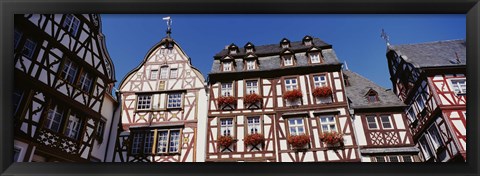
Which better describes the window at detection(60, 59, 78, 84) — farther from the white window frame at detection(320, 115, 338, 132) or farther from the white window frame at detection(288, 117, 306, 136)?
the white window frame at detection(320, 115, 338, 132)

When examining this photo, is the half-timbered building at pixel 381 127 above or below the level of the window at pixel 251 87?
below

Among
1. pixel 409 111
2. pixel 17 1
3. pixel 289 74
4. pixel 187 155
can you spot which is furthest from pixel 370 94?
pixel 17 1

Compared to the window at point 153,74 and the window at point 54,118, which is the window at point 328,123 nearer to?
the window at point 153,74

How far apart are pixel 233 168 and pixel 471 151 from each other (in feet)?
9.72

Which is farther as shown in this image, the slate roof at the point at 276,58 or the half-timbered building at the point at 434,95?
the slate roof at the point at 276,58

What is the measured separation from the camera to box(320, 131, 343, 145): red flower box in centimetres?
923

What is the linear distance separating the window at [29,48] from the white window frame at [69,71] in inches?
38.8

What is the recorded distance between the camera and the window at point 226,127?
997 centimetres

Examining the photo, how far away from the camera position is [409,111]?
450 inches

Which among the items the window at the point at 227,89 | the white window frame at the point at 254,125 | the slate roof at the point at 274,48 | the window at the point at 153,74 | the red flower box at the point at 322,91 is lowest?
the white window frame at the point at 254,125

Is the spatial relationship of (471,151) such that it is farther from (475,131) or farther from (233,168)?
(233,168)

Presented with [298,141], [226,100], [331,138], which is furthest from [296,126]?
[226,100]

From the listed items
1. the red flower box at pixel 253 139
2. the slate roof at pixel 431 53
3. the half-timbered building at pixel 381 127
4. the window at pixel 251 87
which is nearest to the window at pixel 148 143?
the red flower box at pixel 253 139

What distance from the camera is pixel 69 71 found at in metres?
8.02
